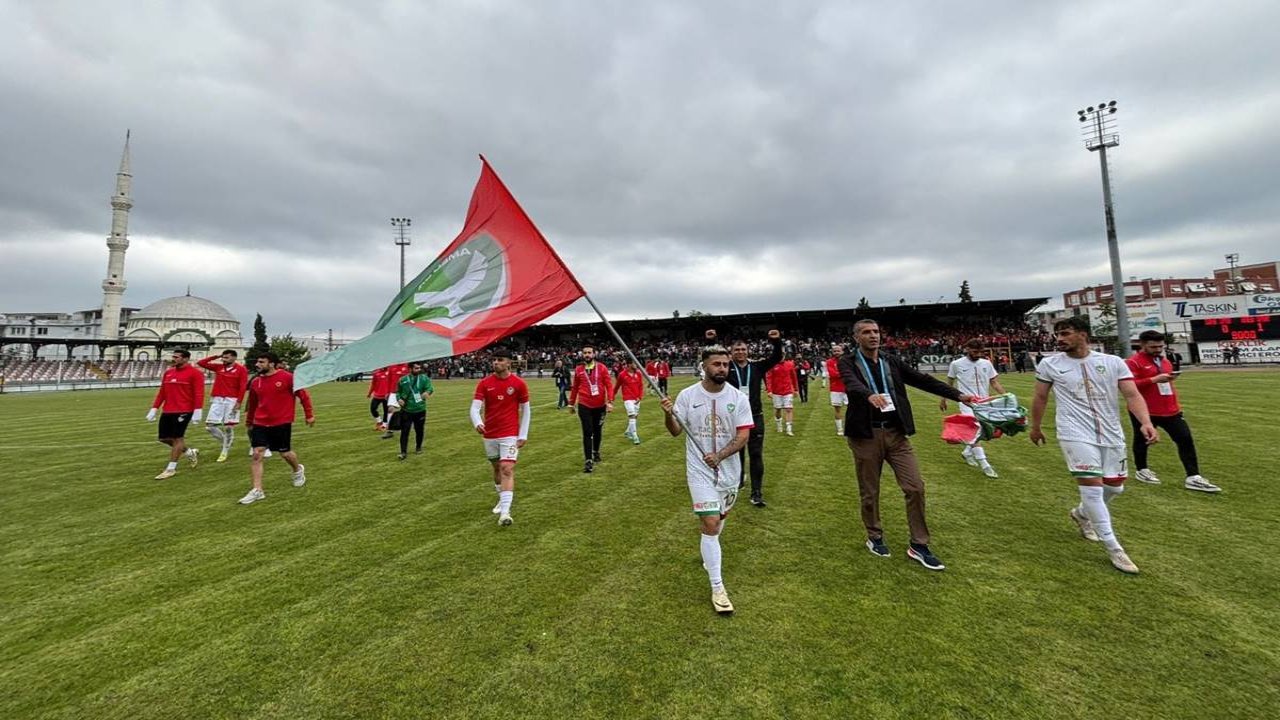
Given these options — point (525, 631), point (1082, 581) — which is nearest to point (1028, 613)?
point (1082, 581)

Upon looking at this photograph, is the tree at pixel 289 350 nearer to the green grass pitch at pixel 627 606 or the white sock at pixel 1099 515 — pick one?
the green grass pitch at pixel 627 606

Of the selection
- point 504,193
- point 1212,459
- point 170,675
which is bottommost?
point 1212,459

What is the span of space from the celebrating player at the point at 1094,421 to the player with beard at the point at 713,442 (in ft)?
9.65

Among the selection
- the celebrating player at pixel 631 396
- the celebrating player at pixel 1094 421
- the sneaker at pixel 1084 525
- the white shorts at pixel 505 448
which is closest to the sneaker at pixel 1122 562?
the celebrating player at pixel 1094 421

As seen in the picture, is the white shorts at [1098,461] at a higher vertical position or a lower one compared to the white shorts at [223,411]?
lower

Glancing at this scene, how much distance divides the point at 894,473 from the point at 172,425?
11649mm

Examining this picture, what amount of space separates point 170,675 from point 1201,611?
719cm

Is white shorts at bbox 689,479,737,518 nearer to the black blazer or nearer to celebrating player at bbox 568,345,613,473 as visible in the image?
the black blazer

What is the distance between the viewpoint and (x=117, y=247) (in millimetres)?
88000

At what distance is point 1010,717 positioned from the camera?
2.73m

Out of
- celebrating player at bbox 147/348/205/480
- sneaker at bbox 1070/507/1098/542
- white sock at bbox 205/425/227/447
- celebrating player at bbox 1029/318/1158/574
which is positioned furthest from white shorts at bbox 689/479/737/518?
white sock at bbox 205/425/227/447

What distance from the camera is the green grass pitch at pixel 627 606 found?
298 centimetres

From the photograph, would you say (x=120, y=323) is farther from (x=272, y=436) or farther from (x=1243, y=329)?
(x=1243, y=329)

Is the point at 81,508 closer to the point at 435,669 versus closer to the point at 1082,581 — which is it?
the point at 435,669
